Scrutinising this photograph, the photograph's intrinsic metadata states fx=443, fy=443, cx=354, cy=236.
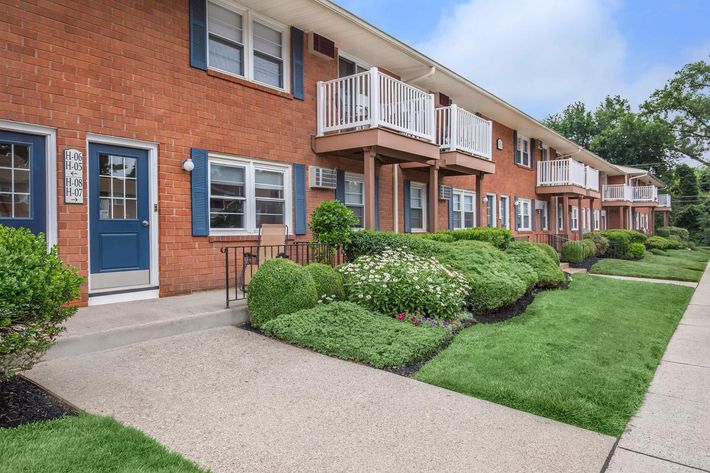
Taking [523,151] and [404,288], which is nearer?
[404,288]

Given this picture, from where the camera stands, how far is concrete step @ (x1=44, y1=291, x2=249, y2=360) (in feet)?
15.0

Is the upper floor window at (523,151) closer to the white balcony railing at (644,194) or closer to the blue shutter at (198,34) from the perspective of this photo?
the blue shutter at (198,34)

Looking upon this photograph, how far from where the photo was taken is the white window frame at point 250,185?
24.8ft

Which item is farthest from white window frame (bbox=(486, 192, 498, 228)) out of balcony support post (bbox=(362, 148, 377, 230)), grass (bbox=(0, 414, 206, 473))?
grass (bbox=(0, 414, 206, 473))

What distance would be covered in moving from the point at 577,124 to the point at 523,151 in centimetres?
3647

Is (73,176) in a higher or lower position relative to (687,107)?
lower

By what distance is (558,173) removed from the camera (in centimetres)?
2014

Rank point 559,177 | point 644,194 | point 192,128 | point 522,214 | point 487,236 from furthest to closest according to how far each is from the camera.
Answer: point 644,194 → point 559,177 → point 522,214 → point 487,236 → point 192,128

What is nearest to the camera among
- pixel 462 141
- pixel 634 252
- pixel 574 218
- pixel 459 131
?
pixel 459 131

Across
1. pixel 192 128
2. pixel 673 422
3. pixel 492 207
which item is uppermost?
pixel 192 128

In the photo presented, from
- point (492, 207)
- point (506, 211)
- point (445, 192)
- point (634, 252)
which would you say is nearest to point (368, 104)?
point (445, 192)

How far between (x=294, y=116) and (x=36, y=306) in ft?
21.6

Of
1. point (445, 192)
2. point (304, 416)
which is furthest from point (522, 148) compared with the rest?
point (304, 416)

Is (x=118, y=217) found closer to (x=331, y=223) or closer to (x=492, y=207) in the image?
(x=331, y=223)
